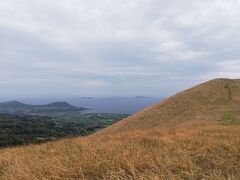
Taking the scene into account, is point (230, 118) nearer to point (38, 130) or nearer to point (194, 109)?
point (194, 109)

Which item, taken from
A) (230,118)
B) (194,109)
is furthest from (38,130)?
(230,118)

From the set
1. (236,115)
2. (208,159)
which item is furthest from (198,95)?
(208,159)

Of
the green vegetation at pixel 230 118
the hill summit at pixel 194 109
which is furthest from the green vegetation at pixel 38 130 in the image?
the green vegetation at pixel 230 118

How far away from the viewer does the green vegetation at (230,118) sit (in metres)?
21.5

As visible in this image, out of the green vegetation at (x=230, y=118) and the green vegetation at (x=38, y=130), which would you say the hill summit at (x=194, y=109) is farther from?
the green vegetation at (x=38, y=130)

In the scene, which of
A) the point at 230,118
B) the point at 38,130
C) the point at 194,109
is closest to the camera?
the point at 230,118

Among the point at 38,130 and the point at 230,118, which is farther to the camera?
the point at 38,130

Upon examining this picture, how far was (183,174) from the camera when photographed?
190 inches

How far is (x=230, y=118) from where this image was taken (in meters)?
23.0

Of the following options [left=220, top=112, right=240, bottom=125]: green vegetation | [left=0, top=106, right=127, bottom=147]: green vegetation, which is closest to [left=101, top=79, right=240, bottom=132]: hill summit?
[left=220, top=112, right=240, bottom=125]: green vegetation

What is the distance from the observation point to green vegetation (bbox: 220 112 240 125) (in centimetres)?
2149

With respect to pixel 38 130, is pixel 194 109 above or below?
above

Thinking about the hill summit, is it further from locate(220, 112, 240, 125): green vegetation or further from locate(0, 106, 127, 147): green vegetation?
locate(0, 106, 127, 147): green vegetation

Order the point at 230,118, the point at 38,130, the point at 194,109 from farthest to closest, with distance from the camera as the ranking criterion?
the point at 38,130 < the point at 194,109 < the point at 230,118
